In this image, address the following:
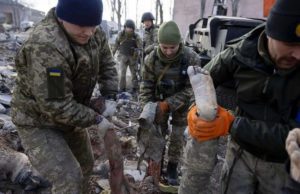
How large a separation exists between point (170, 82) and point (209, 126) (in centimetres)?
183

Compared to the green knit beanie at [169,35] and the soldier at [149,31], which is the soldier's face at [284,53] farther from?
the soldier at [149,31]

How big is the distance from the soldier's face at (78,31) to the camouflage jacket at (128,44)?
288 inches

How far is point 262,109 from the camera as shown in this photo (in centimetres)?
215

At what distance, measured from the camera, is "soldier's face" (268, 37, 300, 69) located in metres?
1.89

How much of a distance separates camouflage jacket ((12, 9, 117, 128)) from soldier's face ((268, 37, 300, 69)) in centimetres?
134

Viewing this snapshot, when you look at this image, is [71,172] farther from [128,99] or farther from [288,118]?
[128,99]

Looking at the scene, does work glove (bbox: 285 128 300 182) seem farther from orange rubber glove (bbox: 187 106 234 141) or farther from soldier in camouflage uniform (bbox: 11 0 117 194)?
soldier in camouflage uniform (bbox: 11 0 117 194)

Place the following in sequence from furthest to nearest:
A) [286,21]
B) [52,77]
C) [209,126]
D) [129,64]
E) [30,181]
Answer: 1. [129,64]
2. [30,181]
3. [52,77]
4. [209,126]
5. [286,21]

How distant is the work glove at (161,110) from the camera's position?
3618mm

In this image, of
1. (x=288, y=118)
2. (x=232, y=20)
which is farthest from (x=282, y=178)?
(x=232, y=20)

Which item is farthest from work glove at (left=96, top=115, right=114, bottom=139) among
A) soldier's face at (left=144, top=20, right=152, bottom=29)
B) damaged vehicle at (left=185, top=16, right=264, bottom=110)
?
soldier's face at (left=144, top=20, right=152, bottom=29)

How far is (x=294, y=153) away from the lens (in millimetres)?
1407

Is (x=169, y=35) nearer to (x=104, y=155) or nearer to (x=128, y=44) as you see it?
(x=104, y=155)

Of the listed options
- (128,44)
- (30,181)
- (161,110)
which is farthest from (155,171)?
(128,44)
